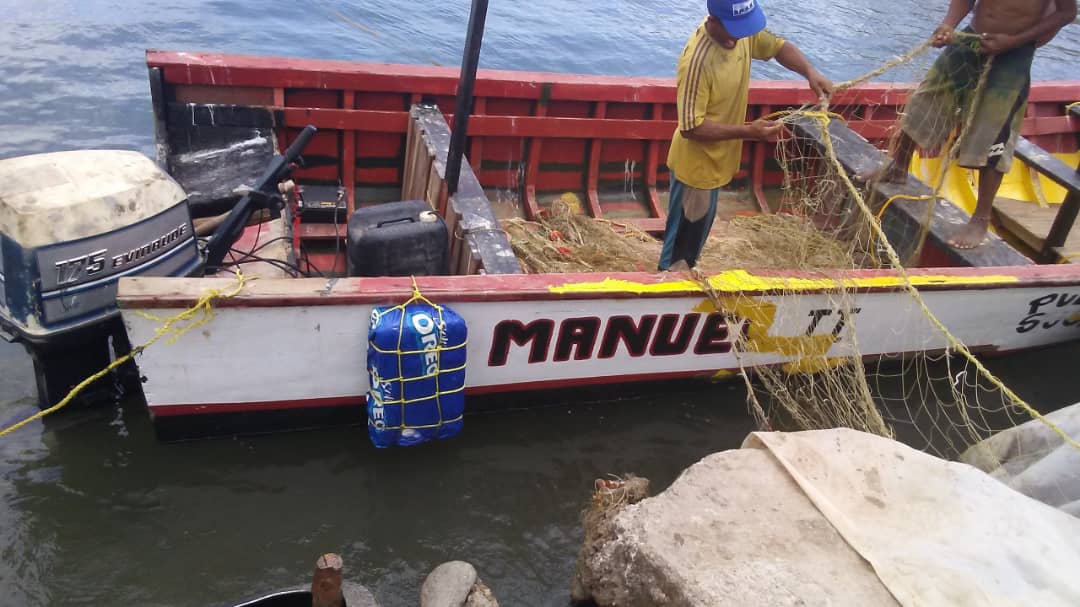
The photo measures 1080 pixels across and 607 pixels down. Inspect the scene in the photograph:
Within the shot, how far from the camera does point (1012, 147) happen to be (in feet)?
15.7

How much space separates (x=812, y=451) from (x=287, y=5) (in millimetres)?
14182

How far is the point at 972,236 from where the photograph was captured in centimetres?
484

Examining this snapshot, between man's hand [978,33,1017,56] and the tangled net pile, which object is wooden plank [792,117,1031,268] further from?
man's hand [978,33,1017,56]

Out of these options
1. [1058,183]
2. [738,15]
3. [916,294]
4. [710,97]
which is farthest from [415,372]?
[1058,183]

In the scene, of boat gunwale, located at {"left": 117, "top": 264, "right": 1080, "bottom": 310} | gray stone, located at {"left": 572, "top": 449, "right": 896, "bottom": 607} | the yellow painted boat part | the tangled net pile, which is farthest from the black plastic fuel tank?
the yellow painted boat part

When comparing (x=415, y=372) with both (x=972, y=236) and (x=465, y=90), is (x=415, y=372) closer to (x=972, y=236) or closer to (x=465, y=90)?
(x=465, y=90)

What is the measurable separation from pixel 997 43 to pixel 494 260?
3206 mm

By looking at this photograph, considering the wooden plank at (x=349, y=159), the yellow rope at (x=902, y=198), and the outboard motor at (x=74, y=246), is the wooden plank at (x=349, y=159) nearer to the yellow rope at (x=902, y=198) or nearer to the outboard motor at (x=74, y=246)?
the outboard motor at (x=74, y=246)

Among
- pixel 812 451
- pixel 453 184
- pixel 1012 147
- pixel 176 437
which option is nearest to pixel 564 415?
pixel 453 184

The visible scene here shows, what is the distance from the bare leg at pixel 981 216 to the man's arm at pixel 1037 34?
811 mm

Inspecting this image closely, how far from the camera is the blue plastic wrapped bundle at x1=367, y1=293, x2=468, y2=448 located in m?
3.34

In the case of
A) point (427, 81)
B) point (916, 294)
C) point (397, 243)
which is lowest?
point (397, 243)

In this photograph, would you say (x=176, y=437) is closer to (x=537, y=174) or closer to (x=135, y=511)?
(x=135, y=511)

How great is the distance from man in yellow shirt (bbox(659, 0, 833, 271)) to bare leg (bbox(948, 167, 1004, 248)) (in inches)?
58.0
